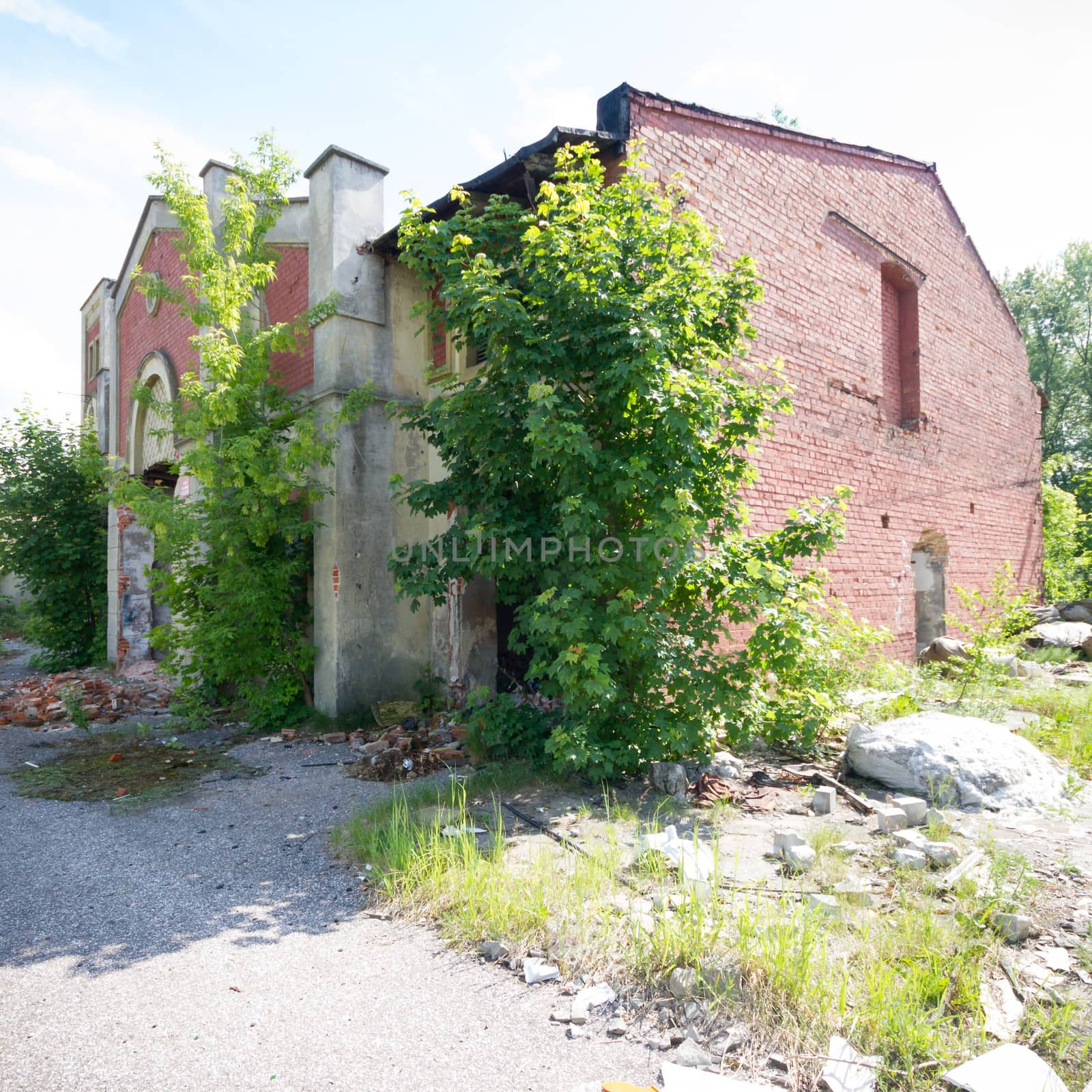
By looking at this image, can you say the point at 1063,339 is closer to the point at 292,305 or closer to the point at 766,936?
the point at 292,305

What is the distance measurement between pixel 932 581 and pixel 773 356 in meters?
4.78

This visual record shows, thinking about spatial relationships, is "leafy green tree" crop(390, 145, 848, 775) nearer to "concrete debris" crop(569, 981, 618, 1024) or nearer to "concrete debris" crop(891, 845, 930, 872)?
"concrete debris" crop(891, 845, 930, 872)

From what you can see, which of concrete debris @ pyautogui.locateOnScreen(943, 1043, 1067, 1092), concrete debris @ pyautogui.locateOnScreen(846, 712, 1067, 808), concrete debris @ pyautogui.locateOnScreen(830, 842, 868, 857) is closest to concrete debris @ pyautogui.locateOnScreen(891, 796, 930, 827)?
concrete debris @ pyautogui.locateOnScreen(846, 712, 1067, 808)

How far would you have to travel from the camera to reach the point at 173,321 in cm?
1110

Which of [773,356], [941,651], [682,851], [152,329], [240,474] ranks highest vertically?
[152,329]

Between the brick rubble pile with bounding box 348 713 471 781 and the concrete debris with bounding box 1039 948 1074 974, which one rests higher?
the concrete debris with bounding box 1039 948 1074 974

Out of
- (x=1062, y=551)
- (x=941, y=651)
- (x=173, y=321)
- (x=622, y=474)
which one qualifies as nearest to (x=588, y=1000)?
(x=622, y=474)

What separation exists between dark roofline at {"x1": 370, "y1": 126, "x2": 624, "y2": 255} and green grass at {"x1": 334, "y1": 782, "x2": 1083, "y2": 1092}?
4569 millimetres

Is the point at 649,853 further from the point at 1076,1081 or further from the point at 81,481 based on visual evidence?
the point at 81,481

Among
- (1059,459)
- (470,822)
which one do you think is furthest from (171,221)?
(1059,459)

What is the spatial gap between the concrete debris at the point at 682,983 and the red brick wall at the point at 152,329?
9.51 m

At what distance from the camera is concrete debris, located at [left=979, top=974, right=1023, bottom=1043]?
2.41 metres

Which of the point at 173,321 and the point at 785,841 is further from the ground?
the point at 173,321

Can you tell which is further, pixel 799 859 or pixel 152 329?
pixel 152 329
